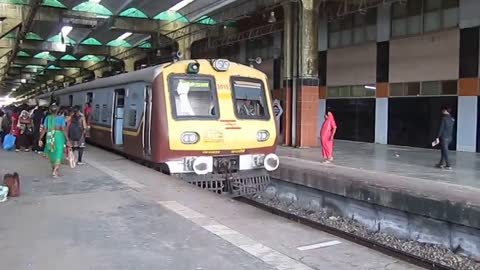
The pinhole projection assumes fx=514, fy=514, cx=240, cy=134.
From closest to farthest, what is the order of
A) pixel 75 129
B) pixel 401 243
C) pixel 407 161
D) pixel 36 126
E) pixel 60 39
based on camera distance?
1. pixel 401 243
2. pixel 75 129
3. pixel 407 161
4. pixel 36 126
5. pixel 60 39

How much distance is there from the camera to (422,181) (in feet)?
33.8

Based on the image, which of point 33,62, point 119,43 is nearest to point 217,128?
point 119,43

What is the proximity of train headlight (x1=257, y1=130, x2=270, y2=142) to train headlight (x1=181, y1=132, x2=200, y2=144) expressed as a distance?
1365 millimetres

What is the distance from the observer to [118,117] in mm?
13758

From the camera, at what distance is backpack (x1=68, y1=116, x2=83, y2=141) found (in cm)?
1246

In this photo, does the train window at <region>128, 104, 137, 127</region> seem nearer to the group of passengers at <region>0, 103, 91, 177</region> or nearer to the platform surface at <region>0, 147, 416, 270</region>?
the group of passengers at <region>0, 103, 91, 177</region>

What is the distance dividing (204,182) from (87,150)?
786 centimetres

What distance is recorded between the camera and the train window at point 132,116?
11.2 m

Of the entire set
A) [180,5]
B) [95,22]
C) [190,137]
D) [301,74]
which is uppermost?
[180,5]

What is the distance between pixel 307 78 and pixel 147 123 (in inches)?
385

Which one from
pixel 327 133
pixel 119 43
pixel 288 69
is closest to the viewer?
pixel 327 133

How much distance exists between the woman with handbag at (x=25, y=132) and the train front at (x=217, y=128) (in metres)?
8.85

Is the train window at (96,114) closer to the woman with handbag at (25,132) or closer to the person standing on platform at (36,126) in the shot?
the person standing on platform at (36,126)

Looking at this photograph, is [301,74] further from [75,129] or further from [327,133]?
[75,129]
